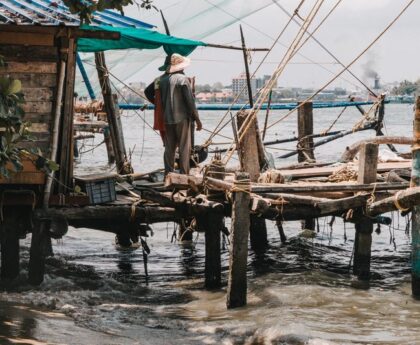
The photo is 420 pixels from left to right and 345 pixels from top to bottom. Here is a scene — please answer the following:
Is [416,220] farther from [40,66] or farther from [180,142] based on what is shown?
[40,66]

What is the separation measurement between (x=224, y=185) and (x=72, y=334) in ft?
7.71

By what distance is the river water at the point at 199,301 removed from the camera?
8797mm

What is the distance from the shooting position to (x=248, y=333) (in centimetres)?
891

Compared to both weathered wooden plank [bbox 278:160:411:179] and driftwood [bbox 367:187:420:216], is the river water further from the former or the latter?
weathered wooden plank [bbox 278:160:411:179]

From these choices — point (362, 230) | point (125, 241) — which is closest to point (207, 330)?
point (362, 230)

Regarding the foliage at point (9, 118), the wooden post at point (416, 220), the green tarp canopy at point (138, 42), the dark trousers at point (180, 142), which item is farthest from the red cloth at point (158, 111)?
the foliage at point (9, 118)

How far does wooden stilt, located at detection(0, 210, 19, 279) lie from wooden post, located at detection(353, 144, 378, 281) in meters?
4.00

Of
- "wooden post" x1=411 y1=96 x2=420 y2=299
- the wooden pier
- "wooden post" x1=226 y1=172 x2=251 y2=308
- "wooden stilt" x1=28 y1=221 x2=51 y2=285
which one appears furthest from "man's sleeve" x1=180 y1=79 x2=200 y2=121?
"wooden post" x1=411 y1=96 x2=420 y2=299

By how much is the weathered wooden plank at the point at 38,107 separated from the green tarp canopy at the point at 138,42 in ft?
3.32

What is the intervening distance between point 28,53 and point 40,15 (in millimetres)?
498

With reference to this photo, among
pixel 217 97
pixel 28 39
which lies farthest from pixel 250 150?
pixel 217 97

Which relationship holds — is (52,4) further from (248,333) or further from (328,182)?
(248,333)

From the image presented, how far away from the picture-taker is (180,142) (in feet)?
37.0

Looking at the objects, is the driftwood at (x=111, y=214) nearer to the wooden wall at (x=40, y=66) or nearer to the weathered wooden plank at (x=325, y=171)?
the wooden wall at (x=40, y=66)
